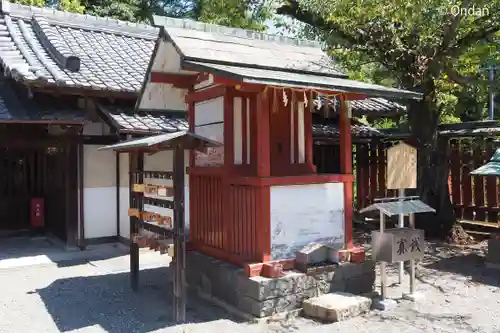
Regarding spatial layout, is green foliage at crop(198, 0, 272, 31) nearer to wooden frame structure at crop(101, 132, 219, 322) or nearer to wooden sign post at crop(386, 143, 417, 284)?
wooden sign post at crop(386, 143, 417, 284)

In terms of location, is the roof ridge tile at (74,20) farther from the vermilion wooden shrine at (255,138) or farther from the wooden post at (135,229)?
the wooden post at (135,229)

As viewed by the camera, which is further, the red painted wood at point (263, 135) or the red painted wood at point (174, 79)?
the red painted wood at point (174, 79)

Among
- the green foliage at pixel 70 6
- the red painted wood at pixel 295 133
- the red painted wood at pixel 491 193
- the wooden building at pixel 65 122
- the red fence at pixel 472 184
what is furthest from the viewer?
the green foliage at pixel 70 6

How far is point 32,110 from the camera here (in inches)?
383

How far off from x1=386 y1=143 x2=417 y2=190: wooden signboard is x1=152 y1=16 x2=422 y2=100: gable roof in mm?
992

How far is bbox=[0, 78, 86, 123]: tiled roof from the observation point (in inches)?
367

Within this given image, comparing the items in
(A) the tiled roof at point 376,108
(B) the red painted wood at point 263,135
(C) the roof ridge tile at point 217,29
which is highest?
(C) the roof ridge tile at point 217,29

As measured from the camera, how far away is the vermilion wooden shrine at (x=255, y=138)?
20.6 ft

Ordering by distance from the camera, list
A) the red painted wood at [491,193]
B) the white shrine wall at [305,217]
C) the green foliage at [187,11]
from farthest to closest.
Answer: the green foliage at [187,11]
the red painted wood at [491,193]
the white shrine wall at [305,217]

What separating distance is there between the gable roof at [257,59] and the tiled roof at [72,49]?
134 inches

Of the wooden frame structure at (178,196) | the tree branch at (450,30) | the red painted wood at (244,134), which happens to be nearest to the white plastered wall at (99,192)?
the wooden frame structure at (178,196)

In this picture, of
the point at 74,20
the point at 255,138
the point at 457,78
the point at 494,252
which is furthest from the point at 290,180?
the point at 74,20

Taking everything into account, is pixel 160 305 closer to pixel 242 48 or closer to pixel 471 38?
pixel 242 48

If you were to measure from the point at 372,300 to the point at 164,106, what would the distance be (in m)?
4.80
